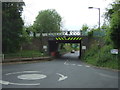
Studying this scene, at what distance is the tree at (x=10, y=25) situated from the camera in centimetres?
2191

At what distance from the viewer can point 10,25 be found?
22.6 m

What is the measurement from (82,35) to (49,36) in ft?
23.6

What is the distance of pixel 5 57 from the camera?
77.4 feet

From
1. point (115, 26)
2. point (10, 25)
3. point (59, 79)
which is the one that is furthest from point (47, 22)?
point (59, 79)

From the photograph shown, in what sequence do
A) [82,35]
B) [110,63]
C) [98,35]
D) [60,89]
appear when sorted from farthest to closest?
[82,35]
[98,35]
[110,63]
[60,89]

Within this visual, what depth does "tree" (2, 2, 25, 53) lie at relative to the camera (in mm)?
21906

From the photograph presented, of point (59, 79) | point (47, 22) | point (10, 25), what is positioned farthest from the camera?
point (47, 22)

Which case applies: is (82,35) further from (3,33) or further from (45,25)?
(45,25)

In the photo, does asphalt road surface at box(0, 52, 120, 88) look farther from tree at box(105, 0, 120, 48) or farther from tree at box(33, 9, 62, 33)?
tree at box(33, 9, 62, 33)

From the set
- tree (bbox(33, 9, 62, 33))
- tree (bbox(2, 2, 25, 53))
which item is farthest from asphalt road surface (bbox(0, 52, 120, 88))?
tree (bbox(33, 9, 62, 33))

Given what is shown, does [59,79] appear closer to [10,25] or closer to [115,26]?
[115,26]

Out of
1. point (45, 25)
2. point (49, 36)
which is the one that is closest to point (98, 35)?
point (49, 36)

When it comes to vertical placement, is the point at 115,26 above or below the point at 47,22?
below

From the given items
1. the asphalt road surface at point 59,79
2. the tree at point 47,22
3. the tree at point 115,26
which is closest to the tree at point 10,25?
the asphalt road surface at point 59,79
